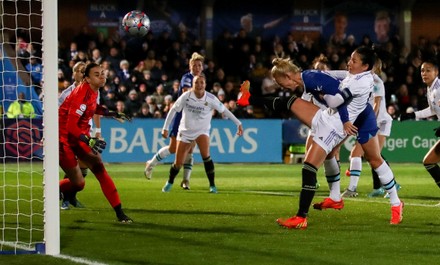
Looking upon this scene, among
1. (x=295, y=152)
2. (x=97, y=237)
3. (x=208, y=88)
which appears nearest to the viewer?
(x=97, y=237)

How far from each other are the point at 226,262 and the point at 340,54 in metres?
23.0

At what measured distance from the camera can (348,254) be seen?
7941mm

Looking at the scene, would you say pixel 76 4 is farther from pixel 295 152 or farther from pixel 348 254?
pixel 348 254

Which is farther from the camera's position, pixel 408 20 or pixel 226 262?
pixel 408 20

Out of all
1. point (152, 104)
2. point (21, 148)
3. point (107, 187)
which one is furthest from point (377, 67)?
point (152, 104)

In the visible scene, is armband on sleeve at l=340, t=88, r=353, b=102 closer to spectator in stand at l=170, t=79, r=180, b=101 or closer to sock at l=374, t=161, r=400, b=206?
sock at l=374, t=161, r=400, b=206

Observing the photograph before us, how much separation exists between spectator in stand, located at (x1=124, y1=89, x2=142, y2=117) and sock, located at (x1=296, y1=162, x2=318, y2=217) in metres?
15.6

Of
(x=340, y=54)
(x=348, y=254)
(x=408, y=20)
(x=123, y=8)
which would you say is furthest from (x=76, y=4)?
(x=348, y=254)

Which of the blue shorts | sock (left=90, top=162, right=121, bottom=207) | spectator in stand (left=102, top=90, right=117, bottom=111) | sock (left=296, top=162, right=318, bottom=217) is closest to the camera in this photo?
sock (left=296, top=162, right=318, bottom=217)

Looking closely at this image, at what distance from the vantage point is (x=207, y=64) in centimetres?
2853

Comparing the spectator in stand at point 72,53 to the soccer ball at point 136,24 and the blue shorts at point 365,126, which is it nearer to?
the soccer ball at point 136,24

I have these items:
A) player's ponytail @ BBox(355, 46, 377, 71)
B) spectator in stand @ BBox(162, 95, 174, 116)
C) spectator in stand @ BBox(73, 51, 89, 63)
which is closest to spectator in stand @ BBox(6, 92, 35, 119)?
spectator in stand @ BBox(73, 51, 89, 63)

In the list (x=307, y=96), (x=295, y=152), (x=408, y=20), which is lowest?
(x=295, y=152)

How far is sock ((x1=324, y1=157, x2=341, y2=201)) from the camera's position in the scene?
→ 11.8m
